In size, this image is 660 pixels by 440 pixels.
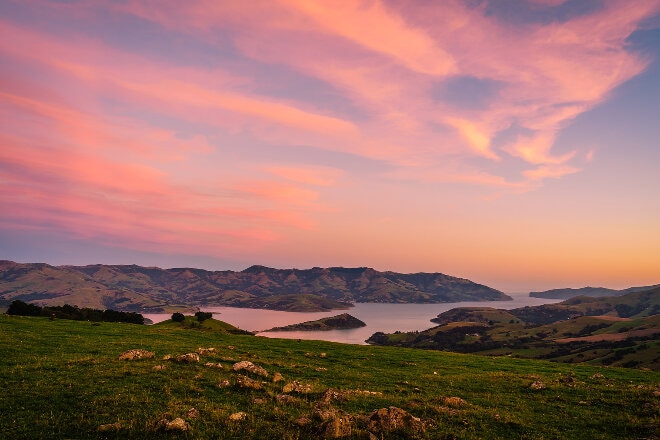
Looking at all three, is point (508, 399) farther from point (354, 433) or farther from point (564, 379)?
point (354, 433)

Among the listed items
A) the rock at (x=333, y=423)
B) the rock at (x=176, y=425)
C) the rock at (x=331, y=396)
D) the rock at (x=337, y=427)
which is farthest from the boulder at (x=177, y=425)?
the rock at (x=331, y=396)

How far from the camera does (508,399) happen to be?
890 inches

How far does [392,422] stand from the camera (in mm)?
14648

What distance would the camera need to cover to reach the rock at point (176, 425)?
13488 mm

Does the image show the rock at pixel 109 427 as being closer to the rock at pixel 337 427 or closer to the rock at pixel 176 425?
the rock at pixel 176 425

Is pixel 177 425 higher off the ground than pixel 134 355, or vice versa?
pixel 177 425

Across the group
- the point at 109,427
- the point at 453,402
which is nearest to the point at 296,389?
the point at 453,402

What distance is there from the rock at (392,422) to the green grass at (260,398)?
44 cm

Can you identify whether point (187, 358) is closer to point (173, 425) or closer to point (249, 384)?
point (249, 384)

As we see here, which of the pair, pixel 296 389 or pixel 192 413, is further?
pixel 296 389

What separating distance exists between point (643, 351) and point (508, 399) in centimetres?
21316

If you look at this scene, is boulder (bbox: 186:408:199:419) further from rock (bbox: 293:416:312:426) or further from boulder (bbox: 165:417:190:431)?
rock (bbox: 293:416:312:426)

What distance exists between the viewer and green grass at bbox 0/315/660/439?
14.2 m

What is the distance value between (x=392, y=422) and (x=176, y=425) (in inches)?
346
